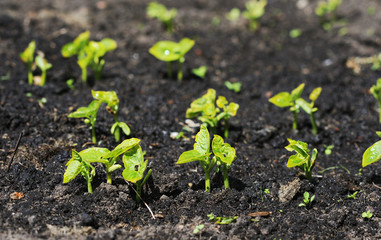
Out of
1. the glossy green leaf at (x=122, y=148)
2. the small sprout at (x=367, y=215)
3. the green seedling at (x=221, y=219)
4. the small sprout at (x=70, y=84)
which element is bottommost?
the small sprout at (x=367, y=215)

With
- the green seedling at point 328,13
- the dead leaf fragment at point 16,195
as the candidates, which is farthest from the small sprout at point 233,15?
the dead leaf fragment at point 16,195

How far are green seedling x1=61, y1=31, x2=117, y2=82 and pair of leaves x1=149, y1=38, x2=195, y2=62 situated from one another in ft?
1.20

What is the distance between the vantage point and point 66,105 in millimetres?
3010

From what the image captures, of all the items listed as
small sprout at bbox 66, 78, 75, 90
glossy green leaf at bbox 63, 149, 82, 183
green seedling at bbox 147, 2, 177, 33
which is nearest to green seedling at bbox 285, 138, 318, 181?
glossy green leaf at bbox 63, 149, 82, 183

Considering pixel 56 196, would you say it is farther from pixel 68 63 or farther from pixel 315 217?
pixel 68 63

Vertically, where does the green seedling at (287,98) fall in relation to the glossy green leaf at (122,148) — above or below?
below

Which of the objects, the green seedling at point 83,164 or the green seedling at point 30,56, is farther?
the green seedling at point 30,56

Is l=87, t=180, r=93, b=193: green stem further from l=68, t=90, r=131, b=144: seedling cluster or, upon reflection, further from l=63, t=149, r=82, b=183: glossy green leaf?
l=68, t=90, r=131, b=144: seedling cluster

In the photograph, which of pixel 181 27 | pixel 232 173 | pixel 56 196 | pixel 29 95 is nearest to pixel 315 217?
pixel 232 173

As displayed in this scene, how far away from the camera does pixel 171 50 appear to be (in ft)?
10.8

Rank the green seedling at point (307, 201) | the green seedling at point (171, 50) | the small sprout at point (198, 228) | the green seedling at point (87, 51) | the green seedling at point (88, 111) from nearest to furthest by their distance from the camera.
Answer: the small sprout at point (198, 228)
the green seedling at point (307, 201)
the green seedling at point (88, 111)
the green seedling at point (87, 51)
the green seedling at point (171, 50)

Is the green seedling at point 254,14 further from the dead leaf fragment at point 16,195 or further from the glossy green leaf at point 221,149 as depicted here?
the dead leaf fragment at point 16,195

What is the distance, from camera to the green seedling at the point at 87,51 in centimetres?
313

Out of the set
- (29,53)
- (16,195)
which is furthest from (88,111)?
(29,53)
